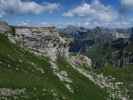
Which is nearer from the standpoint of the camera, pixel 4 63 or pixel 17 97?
pixel 17 97

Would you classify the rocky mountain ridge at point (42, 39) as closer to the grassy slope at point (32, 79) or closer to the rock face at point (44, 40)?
the rock face at point (44, 40)

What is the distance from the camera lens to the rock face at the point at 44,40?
420 ft

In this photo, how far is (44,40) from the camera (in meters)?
135

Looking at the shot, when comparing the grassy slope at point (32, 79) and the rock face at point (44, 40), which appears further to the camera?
the rock face at point (44, 40)

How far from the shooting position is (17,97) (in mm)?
60469

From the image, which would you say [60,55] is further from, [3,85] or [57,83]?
[3,85]

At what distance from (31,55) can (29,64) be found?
15.0 meters

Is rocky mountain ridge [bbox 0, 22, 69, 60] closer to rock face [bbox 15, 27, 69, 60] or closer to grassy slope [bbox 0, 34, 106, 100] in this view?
rock face [bbox 15, 27, 69, 60]

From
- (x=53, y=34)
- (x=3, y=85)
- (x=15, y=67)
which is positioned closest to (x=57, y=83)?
(x=15, y=67)

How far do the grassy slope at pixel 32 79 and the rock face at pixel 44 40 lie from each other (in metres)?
21.6

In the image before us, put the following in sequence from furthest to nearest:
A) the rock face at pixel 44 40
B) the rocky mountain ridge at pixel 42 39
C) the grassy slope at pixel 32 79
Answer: the rock face at pixel 44 40 < the rocky mountain ridge at pixel 42 39 < the grassy slope at pixel 32 79

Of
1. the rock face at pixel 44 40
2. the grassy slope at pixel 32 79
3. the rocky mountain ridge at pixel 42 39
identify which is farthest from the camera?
the rock face at pixel 44 40

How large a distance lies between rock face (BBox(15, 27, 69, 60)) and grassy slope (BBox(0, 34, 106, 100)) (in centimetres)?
2157

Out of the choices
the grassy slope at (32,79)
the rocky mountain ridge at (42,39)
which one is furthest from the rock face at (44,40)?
the grassy slope at (32,79)
